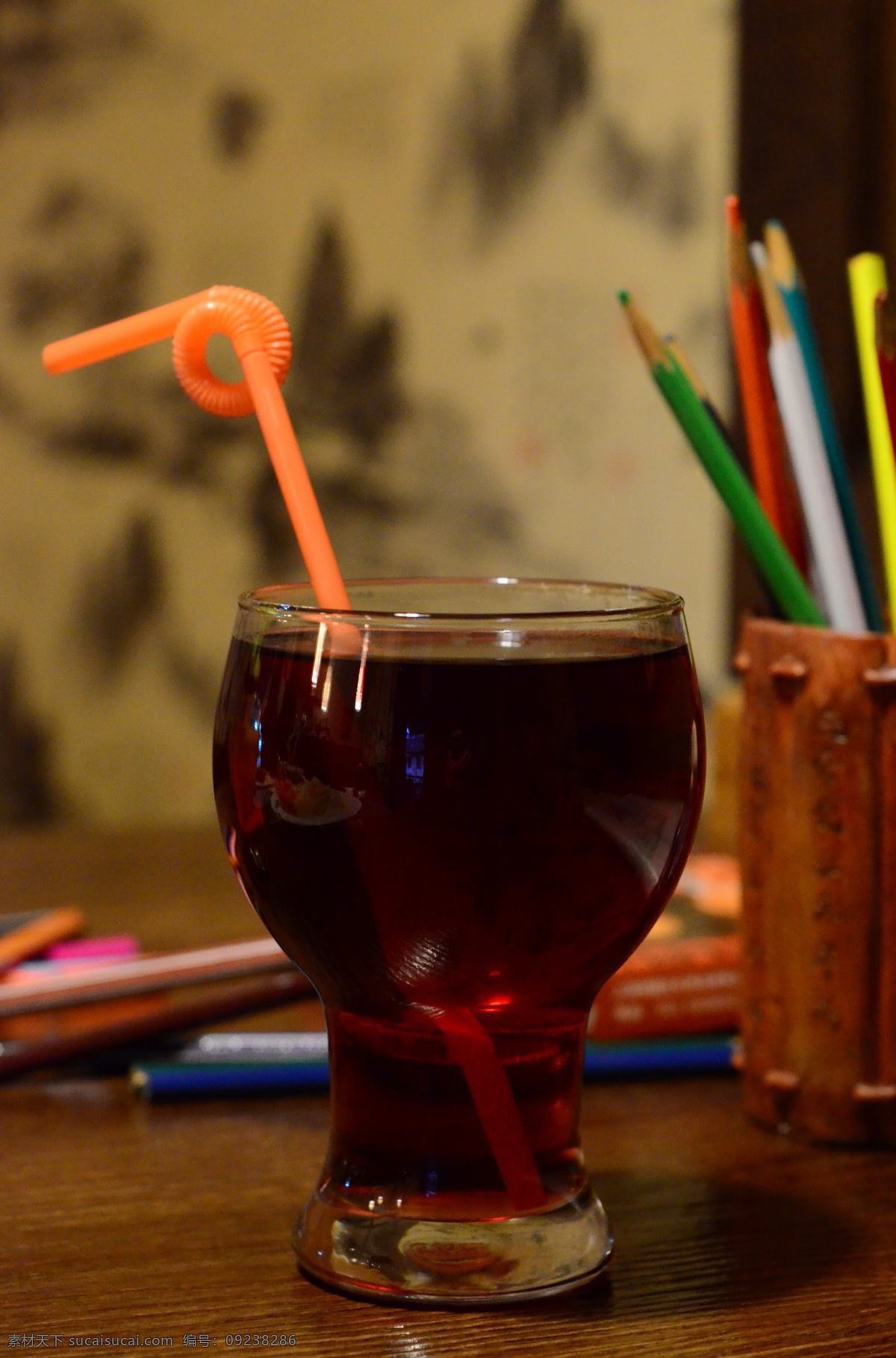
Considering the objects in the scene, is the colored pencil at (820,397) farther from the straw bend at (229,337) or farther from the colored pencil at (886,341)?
the straw bend at (229,337)

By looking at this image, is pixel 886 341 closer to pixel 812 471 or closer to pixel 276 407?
pixel 812 471

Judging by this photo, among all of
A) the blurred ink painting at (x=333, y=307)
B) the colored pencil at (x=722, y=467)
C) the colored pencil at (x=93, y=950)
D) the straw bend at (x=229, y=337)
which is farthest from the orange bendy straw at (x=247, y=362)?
the blurred ink painting at (x=333, y=307)

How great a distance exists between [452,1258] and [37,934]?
30 centimetres

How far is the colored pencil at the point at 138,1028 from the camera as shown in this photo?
479mm

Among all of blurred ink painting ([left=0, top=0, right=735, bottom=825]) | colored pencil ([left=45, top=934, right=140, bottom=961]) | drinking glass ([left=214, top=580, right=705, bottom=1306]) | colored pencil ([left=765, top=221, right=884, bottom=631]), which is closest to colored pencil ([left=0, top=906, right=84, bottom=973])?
colored pencil ([left=45, top=934, right=140, bottom=961])

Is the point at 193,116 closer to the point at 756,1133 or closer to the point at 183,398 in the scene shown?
the point at 183,398

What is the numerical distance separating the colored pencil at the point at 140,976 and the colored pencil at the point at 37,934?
4 centimetres

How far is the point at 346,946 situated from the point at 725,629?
6.35 feet

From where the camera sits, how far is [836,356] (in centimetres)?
192

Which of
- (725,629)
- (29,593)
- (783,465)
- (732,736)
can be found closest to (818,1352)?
(783,465)

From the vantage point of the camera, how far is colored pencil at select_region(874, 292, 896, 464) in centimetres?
45

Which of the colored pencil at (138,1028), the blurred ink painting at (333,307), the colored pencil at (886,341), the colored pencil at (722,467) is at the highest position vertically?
the blurred ink painting at (333,307)

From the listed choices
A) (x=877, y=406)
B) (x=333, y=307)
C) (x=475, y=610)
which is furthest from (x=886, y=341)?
(x=333, y=307)

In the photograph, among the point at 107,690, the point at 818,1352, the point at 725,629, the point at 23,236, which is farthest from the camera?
the point at 725,629
